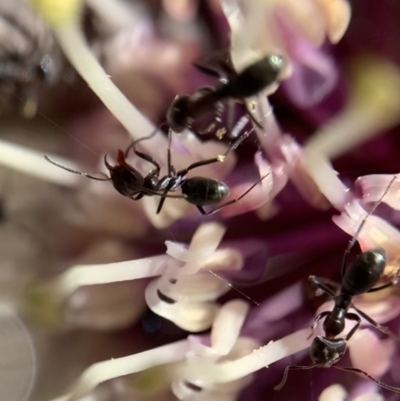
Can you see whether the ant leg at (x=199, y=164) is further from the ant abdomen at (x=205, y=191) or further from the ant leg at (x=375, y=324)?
the ant leg at (x=375, y=324)

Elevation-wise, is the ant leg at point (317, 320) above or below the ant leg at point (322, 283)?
below

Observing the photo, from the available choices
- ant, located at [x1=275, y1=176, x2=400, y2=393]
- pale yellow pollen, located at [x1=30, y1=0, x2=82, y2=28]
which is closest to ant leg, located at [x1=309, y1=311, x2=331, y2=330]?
ant, located at [x1=275, y1=176, x2=400, y2=393]

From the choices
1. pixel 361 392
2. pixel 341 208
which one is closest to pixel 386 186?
pixel 341 208

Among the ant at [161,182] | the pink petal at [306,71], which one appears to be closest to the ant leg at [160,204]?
the ant at [161,182]

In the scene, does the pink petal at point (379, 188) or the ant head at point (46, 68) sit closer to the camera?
the pink petal at point (379, 188)

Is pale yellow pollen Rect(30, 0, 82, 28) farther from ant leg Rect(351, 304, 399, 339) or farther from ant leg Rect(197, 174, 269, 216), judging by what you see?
ant leg Rect(351, 304, 399, 339)

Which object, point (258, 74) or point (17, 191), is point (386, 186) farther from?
point (17, 191)

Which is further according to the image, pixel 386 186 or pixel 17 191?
pixel 17 191

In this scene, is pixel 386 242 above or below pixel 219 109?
below
